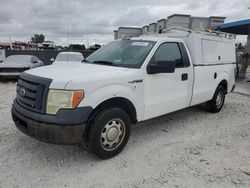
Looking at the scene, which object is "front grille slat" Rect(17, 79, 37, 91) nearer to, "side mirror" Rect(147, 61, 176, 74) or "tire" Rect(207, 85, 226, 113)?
"side mirror" Rect(147, 61, 176, 74)

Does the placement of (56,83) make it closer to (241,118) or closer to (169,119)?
(169,119)

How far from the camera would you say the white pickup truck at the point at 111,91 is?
10.4 feet

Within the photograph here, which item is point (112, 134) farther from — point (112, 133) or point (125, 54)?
point (125, 54)

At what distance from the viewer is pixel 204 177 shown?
3.25m

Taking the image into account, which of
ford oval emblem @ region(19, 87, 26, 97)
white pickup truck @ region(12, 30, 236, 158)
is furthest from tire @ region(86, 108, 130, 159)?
ford oval emblem @ region(19, 87, 26, 97)

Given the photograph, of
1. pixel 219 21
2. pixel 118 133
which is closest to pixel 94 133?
pixel 118 133

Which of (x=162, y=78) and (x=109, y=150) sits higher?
(x=162, y=78)

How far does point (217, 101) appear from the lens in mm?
6391

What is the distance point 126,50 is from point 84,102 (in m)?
1.70

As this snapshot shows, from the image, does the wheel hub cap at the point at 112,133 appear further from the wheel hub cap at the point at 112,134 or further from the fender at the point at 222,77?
the fender at the point at 222,77

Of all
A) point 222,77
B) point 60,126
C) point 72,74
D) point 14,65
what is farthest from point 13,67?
point 60,126

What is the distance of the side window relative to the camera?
171 inches

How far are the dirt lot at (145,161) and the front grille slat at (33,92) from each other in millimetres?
867

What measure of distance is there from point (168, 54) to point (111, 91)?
5.61 feet
